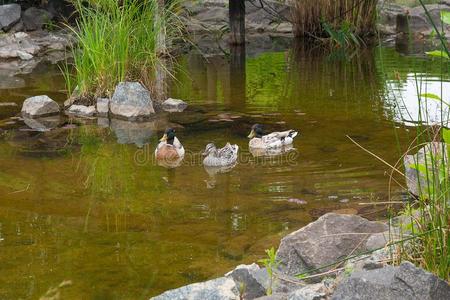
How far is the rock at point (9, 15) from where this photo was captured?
663 inches

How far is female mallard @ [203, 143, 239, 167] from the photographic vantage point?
721 centimetres

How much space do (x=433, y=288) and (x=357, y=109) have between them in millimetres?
6923

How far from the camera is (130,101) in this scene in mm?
9344

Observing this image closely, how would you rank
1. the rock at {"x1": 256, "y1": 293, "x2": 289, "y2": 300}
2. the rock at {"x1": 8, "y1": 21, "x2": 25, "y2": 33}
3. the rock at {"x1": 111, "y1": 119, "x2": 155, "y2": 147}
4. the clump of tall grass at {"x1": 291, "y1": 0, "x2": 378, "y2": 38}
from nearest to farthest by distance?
the rock at {"x1": 256, "y1": 293, "x2": 289, "y2": 300} → the rock at {"x1": 111, "y1": 119, "x2": 155, "y2": 147} → the clump of tall grass at {"x1": 291, "y1": 0, "x2": 378, "y2": 38} → the rock at {"x1": 8, "y1": 21, "x2": 25, "y2": 33}

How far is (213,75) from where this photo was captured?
514 inches

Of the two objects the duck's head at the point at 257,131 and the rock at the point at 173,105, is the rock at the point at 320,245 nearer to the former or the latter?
the duck's head at the point at 257,131

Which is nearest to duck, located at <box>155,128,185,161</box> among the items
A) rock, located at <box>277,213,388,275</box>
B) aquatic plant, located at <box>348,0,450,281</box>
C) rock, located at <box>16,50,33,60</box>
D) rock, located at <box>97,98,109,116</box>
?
rock, located at <box>97,98,109,116</box>

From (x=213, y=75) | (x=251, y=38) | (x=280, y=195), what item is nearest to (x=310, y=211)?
(x=280, y=195)

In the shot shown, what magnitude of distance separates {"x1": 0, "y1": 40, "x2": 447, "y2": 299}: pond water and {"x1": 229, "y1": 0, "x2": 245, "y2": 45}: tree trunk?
4510 millimetres

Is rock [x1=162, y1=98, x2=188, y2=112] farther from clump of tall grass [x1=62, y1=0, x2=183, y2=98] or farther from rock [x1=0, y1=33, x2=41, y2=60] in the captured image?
rock [x1=0, y1=33, x2=41, y2=60]

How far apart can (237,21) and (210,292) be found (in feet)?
42.2

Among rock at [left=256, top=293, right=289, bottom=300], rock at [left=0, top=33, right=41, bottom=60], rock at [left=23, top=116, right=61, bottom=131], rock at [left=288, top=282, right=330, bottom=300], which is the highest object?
rock at [left=288, top=282, right=330, bottom=300]

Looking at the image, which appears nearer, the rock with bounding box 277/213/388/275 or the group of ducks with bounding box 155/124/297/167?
the rock with bounding box 277/213/388/275

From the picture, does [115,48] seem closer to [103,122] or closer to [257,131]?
[103,122]
